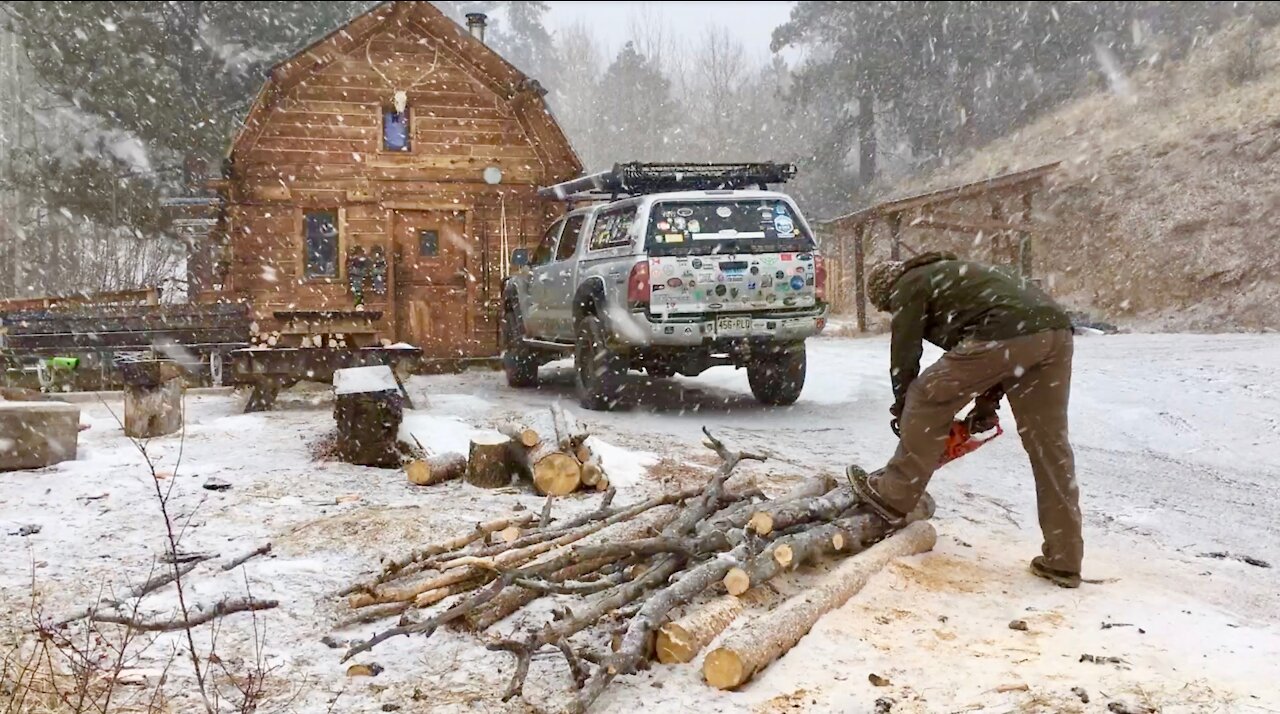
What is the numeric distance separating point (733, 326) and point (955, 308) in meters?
4.27

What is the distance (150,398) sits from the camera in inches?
302

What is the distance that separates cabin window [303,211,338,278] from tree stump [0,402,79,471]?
892 centimetres

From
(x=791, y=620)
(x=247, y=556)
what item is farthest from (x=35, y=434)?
(x=791, y=620)

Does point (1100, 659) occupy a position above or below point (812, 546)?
below

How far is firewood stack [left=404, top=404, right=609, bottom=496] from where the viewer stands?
588 cm

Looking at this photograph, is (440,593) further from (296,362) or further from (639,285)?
(296,362)

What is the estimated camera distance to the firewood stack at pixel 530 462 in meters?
5.88

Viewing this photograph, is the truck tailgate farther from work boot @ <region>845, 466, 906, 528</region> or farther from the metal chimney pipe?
the metal chimney pipe

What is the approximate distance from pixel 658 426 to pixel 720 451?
9.94ft

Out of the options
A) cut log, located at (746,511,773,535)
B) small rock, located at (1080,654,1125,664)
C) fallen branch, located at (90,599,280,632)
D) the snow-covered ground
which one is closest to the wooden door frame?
the snow-covered ground

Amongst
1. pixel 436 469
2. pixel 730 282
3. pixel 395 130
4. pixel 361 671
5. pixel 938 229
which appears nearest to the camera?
pixel 361 671

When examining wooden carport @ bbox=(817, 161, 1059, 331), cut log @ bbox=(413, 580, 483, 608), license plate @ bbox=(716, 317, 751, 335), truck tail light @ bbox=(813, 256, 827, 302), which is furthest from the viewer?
→ wooden carport @ bbox=(817, 161, 1059, 331)

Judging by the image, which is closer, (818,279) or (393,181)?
(818,279)

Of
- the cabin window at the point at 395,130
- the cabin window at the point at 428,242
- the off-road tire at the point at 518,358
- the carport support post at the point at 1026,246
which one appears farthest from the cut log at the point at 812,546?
the carport support post at the point at 1026,246
